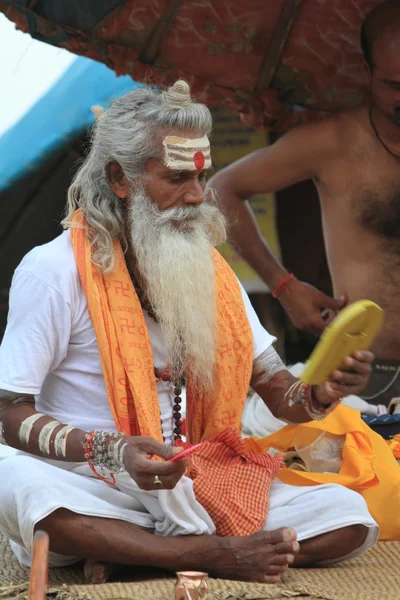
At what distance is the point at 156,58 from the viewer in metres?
5.20

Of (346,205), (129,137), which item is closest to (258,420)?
(346,205)

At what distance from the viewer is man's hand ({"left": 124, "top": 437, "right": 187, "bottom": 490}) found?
2.86 metres

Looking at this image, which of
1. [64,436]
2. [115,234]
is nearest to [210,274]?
[115,234]

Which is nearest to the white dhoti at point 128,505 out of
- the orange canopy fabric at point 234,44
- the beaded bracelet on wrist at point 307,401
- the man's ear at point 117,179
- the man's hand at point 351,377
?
the beaded bracelet on wrist at point 307,401

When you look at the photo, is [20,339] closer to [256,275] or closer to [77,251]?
[77,251]

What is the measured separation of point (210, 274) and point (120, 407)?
578mm

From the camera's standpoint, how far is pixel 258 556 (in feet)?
10.2

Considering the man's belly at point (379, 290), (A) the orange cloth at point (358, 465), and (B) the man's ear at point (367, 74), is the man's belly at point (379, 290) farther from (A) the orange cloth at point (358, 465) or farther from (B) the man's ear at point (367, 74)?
(A) the orange cloth at point (358, 465)

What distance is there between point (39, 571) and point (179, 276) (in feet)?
4.03

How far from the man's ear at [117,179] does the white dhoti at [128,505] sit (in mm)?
927

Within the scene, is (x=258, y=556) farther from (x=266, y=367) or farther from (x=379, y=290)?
(x=379, y=290)

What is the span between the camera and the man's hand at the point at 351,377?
10.3ft

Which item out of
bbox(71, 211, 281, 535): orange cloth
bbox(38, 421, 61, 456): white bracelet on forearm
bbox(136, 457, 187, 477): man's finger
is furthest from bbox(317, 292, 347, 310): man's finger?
bbox(136, 457, 187, 477): man's finger

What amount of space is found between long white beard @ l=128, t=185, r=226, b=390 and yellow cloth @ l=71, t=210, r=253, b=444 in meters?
0.05
